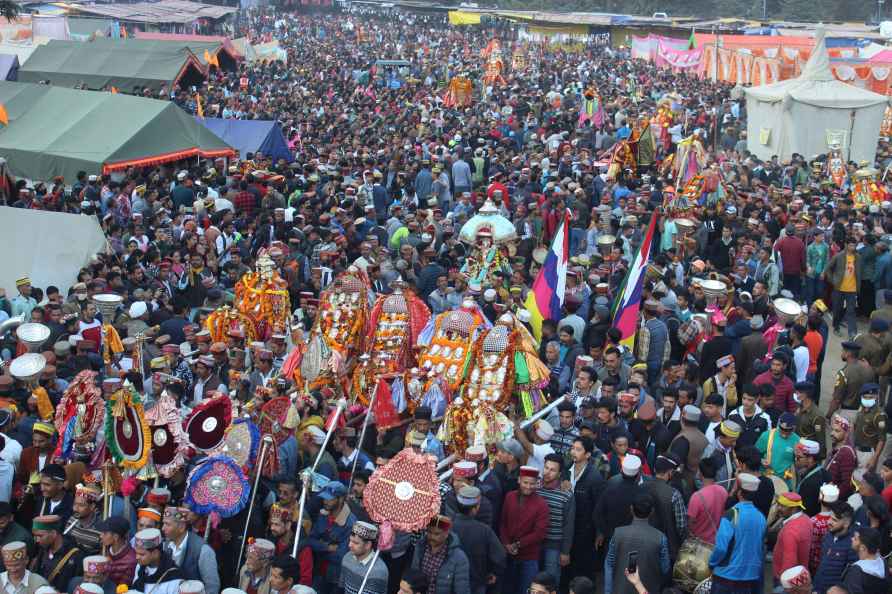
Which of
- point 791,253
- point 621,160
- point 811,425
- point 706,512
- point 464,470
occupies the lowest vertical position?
point 621,160

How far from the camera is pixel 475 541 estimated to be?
630 centimetres

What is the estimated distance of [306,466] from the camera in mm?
7535

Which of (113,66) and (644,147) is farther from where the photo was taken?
(113,66)

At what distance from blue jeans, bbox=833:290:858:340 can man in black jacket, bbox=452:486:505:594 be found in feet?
A: 24.6

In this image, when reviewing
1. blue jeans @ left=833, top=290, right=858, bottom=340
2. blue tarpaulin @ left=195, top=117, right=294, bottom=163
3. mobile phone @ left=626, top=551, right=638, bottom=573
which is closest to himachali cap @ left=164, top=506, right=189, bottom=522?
mobile phone @ left=626, top=551, right=638, bottom=573

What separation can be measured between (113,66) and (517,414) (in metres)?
21.4

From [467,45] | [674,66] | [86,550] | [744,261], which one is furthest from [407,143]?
[467,45]

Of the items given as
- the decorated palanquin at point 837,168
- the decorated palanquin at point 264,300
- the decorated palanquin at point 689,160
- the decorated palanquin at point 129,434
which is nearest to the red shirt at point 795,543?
the decorated palanquin at point 129,434

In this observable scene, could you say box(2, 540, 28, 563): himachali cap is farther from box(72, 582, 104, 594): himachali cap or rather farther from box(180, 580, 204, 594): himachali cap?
box(180, 580, 204, 594): himachali cap

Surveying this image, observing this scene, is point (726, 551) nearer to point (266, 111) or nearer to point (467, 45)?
point (266, 111)

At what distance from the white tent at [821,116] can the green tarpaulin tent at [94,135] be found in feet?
33.5

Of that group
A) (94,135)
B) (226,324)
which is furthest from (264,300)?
(94,135)

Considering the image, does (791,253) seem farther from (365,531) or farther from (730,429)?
(365,531)

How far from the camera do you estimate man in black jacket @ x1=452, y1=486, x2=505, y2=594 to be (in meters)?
6.30
